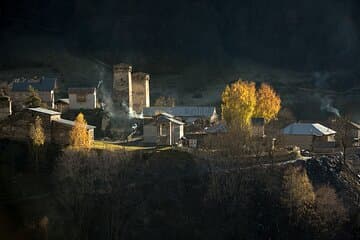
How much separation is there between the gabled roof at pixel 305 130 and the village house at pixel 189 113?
531cm

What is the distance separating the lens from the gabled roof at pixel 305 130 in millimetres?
34312

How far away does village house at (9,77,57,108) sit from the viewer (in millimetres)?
34250

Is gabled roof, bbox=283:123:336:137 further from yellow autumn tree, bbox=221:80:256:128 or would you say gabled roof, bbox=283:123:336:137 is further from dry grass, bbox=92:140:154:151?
dry grass, bbox=92:140:154:151

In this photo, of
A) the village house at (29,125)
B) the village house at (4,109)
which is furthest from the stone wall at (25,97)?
the village house at (29,125)

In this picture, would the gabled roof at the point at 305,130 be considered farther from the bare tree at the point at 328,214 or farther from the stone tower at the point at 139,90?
the stone tower at the point at 139,90

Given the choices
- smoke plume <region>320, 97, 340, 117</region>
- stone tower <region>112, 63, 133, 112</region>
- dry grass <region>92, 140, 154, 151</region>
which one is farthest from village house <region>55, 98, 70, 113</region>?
smoke plume <region>320, 97, 340, 117</region>

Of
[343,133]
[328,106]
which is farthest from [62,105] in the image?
[328,106]

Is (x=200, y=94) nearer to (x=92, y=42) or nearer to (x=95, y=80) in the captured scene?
(x=95, y=80)

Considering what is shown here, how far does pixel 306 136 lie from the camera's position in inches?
1344

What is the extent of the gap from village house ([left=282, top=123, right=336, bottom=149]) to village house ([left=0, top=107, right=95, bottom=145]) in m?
12.5

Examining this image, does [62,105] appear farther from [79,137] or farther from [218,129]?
[218,129]

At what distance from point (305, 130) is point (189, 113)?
319 inches

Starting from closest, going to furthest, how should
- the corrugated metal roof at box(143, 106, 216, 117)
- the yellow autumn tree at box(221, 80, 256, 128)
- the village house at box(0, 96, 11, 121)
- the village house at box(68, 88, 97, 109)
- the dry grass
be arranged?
the dry grass, the village house at box(0, 96, 11, 121), the yellow autumn tree at box(221, 80, 256, 128), the village house at box(68, 88, 97, 109), the corrugated metal roof at box(143, 106, 216, 117)

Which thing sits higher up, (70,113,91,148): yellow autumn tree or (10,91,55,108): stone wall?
(10,91,55,108): stone wall
